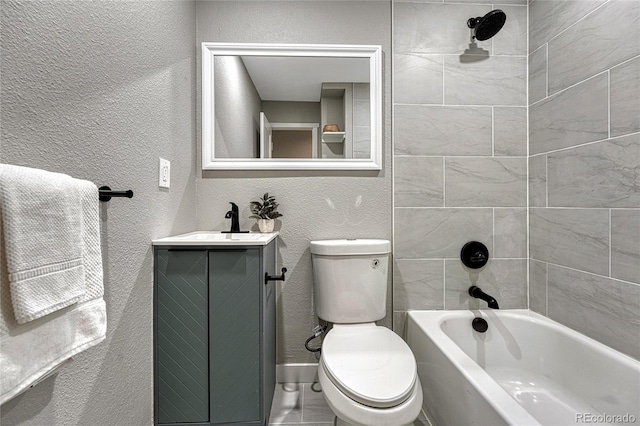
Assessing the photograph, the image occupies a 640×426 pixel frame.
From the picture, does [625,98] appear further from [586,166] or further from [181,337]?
[181,337]

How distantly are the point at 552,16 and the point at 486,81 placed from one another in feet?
1.29

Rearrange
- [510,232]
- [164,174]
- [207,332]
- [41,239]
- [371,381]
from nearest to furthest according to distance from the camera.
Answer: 1. [41,239]
2. [371,381]
3. [207,332]
4. [164,174]
5. [510,232]

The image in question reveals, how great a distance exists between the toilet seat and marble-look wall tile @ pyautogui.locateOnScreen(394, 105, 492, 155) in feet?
3.32

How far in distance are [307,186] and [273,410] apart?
1159 mm

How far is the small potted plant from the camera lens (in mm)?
1642

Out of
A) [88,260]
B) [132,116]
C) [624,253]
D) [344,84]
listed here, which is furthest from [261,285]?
[624,253]

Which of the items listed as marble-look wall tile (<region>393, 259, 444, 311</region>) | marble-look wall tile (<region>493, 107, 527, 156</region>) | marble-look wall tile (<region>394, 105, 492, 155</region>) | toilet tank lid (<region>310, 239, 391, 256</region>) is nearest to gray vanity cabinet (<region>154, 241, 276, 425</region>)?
toilet tank lid (<region>310, 239, 391, 256</region>)

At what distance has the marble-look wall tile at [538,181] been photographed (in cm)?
162

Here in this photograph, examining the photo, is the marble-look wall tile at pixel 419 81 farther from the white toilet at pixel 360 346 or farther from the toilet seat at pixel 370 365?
the toilet seat at pixel 370 365

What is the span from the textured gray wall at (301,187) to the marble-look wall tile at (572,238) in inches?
31.9

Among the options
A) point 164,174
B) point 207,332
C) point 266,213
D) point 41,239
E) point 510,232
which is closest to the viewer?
point 41,239

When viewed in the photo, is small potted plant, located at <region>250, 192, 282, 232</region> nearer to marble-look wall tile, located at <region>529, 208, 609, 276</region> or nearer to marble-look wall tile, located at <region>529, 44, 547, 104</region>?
marble-look wall tile, located at <region>529, 208, 609, 276</region>

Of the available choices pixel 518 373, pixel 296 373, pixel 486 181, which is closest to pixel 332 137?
pixel 486 181

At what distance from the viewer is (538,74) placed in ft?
5.44
